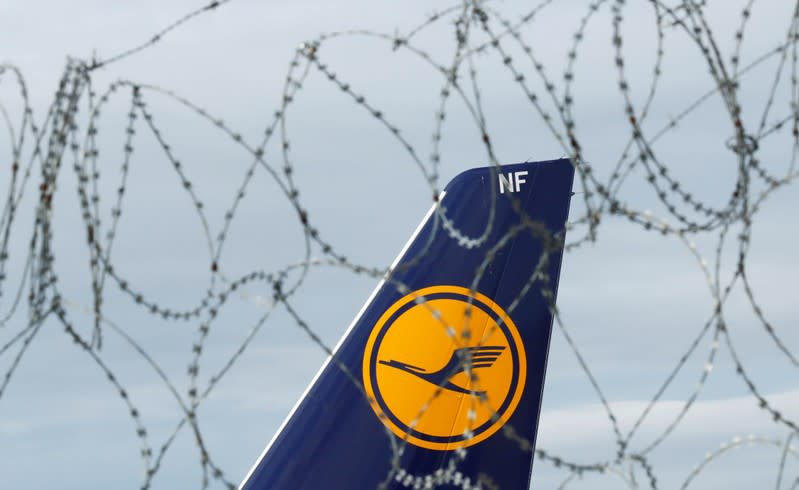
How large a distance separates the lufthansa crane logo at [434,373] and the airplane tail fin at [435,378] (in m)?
0.01

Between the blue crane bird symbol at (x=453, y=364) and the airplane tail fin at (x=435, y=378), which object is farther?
the blue crane bird symbol at (x=453, y=364)

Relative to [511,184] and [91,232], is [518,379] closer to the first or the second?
[511,184]

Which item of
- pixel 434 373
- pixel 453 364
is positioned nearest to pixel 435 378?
pixel 434 373

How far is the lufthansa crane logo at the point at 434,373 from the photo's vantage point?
20.0 meters

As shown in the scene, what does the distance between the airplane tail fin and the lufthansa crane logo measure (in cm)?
1

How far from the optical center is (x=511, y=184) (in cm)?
2088

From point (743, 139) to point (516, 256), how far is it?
34.2 ft

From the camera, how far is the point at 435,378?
20109mm

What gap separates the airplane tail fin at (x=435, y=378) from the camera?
1984 cm

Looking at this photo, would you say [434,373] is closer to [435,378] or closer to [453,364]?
[435,378]

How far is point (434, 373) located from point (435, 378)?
78 mm

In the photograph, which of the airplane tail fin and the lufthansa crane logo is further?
the lufthansa crane logo

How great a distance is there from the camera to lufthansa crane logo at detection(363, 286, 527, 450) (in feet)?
65.8

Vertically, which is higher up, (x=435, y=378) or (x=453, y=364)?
(x=453, y=364)
